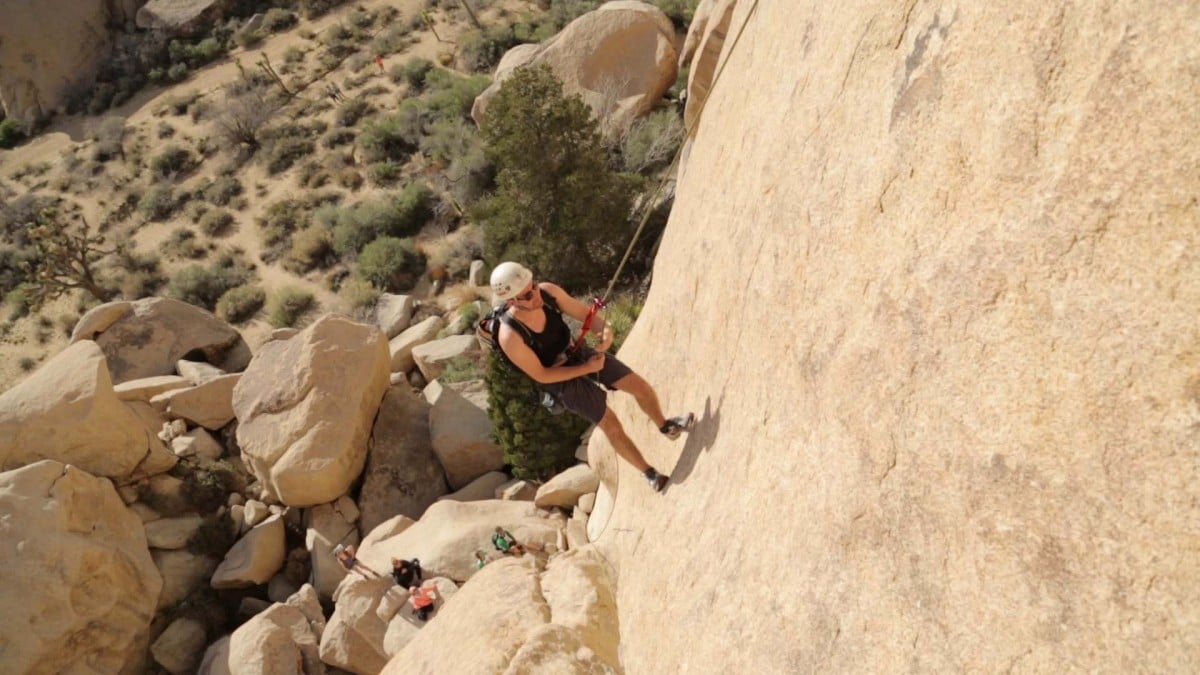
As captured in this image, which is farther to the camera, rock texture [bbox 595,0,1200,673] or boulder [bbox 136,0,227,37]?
boulder [bbox 136,0,227,37]

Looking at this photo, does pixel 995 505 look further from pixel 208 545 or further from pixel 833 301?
pixel 208 545

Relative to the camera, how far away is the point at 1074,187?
2.26m

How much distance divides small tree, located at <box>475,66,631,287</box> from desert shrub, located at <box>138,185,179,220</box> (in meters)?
15.4

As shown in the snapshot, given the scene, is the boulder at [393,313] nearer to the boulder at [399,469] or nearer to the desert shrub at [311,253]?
the desert shrub at [311,253]

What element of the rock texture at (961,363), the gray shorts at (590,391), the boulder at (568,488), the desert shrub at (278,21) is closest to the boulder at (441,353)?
the boulder at (568,488)

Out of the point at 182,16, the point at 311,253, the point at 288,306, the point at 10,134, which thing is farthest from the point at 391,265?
the point at 10,134

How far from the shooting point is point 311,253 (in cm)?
1986

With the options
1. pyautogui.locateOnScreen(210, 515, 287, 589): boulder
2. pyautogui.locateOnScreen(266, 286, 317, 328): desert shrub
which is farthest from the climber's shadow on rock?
pyautogui.locateOnScreen(266, 286, 317, 328): desert shrub

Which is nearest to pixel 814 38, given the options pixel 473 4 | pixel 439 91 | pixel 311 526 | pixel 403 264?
pixel 311 526

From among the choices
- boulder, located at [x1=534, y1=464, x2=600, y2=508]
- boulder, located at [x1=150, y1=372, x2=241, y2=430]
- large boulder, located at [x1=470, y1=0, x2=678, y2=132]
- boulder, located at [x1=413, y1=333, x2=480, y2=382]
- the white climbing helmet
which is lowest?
boulder, located at [x1=150, y1=372, x2=241, y2=430]

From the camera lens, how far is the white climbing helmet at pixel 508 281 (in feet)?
15.5

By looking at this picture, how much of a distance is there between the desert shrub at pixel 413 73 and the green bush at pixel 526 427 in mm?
18440

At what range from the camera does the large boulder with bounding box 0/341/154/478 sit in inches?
381

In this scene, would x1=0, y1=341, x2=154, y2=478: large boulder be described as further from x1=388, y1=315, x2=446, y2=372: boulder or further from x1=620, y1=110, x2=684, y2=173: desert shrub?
x1=620, y1=110, x2=684, y2=173: desert shrub
